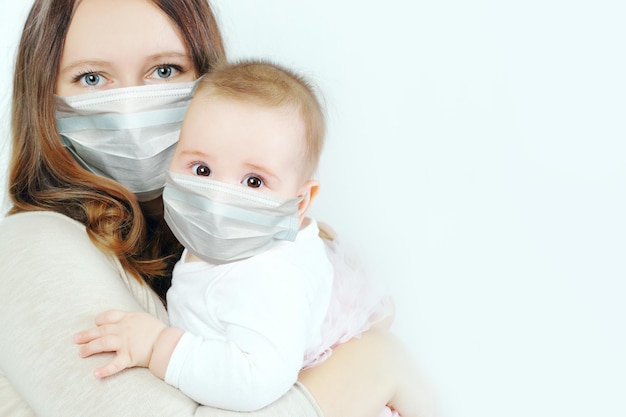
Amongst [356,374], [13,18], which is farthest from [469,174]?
[13,18]

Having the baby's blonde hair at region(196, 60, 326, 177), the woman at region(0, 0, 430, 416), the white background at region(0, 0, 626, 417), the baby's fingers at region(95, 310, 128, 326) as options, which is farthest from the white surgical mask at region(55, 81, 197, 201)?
the white background at region(0, 0, 626, 417)

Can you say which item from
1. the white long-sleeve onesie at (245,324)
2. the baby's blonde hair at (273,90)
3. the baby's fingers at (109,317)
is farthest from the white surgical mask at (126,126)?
the baby's fingers at (109,317)

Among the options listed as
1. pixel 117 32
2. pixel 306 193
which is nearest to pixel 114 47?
pixel 117 32

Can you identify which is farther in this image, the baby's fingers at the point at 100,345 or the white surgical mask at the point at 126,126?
the white surgical mask at the point at 126,126

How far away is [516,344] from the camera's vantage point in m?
1.99

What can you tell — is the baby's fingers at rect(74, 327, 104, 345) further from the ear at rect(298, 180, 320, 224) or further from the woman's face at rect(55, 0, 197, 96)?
the woman's face at rect(55, 0, 197, 96)

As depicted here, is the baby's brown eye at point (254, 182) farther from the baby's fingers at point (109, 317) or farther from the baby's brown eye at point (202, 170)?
the baby's fingers at point (109, 317)

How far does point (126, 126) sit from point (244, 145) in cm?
37

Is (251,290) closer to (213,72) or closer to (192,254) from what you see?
(192,254)

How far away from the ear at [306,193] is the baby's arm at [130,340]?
1.18ft

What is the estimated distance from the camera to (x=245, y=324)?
1.33 m

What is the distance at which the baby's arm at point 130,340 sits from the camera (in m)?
1.31

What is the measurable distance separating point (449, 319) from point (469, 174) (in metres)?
0.39

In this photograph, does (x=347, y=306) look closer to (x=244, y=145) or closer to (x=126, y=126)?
(x=244, y=145)
